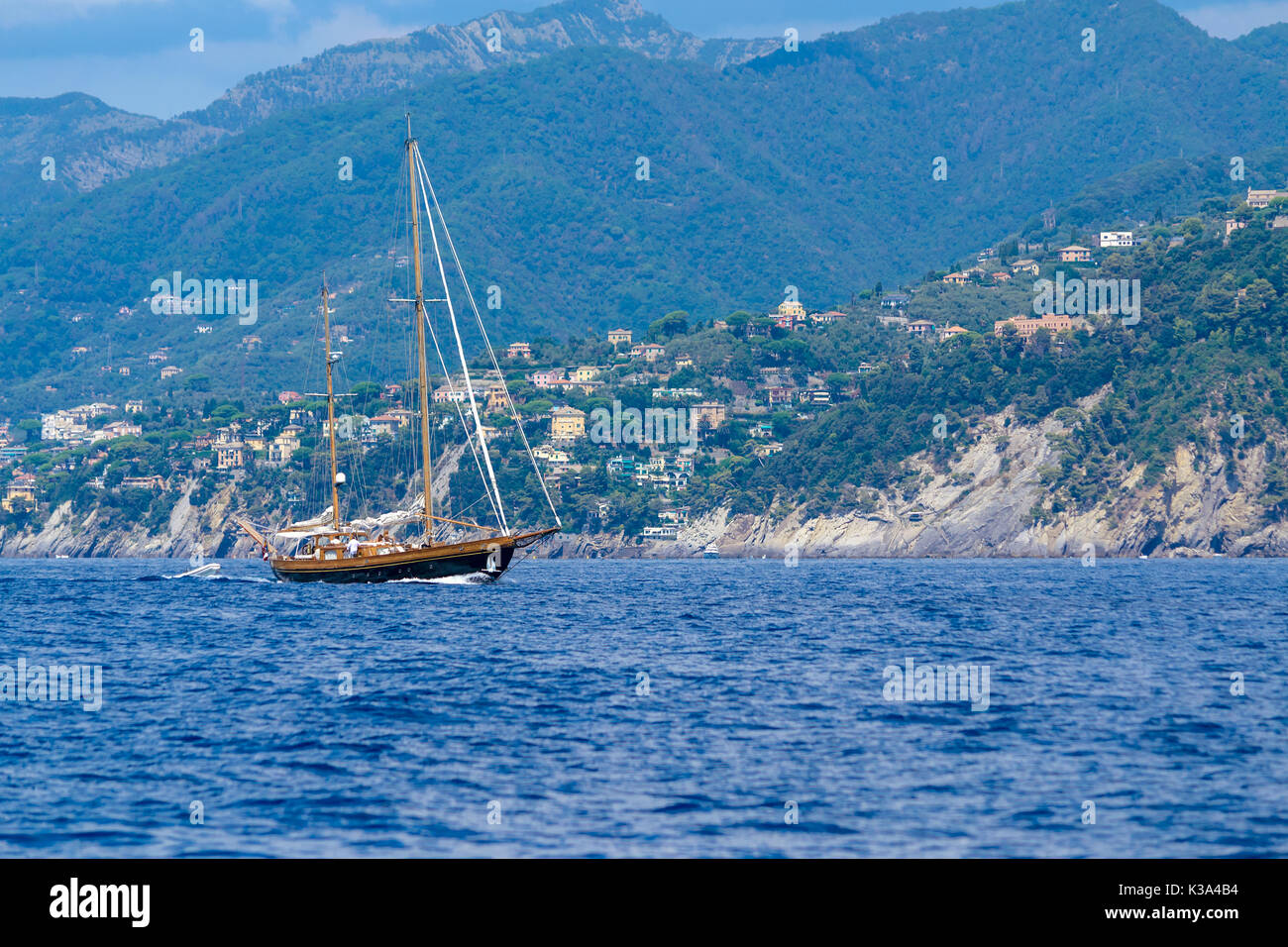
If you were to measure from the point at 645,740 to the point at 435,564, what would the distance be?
53.4 m

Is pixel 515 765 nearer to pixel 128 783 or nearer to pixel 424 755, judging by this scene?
pixel 424 755

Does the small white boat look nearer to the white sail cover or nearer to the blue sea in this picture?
the white sail cover

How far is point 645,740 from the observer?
30.2 meters

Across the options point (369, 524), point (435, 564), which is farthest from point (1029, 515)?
point (435, 564)

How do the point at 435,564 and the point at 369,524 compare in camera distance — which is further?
the point at 369,524

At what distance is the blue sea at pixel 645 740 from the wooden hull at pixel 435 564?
18.6 meters

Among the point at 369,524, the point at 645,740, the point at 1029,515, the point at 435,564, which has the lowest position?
the point at 1029,515

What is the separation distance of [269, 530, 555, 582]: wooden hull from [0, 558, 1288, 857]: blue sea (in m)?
18.6

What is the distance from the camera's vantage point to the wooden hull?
3221 inches

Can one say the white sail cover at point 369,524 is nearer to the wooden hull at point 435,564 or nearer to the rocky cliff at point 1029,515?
the wooden hull at point 435,564

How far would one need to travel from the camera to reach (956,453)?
194 m

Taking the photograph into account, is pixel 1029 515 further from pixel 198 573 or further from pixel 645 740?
pixel 645 740
